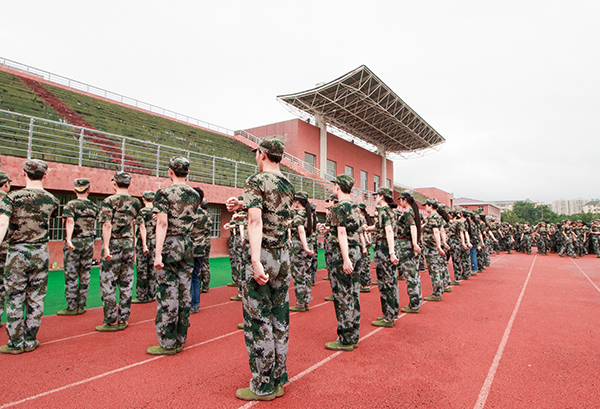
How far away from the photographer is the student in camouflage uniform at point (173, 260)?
3.73 m

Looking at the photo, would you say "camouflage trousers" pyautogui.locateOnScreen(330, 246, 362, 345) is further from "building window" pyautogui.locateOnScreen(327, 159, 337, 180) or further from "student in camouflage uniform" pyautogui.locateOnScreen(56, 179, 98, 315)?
"building window" pyautogui.locateOnScreen(327, 159, 337, 180)

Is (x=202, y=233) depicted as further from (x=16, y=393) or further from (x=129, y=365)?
(x=16, y=393)

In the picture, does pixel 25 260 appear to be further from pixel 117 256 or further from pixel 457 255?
pixel 457 255

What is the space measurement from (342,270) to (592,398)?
2503mm

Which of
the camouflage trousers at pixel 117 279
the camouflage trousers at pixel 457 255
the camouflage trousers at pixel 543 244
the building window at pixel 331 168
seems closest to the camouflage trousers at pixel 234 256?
the camouflage trousers at pixel 117 279

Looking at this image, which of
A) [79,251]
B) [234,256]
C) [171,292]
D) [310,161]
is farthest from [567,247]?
[79,251]

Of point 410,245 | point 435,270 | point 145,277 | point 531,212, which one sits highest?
point 531,212

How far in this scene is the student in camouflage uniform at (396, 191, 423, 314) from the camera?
572cm

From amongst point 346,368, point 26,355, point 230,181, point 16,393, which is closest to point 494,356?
point 346,368

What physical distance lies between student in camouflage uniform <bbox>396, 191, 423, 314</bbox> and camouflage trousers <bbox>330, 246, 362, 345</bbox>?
204 centimetres

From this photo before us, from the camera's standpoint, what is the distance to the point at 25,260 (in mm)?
3865

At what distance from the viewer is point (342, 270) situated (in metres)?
4.00

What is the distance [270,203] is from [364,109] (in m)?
27.8

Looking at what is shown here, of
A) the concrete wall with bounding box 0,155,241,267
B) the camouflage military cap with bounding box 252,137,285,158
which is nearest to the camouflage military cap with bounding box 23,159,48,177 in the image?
the camouflage military cap with bounding box 252,137,285,158
